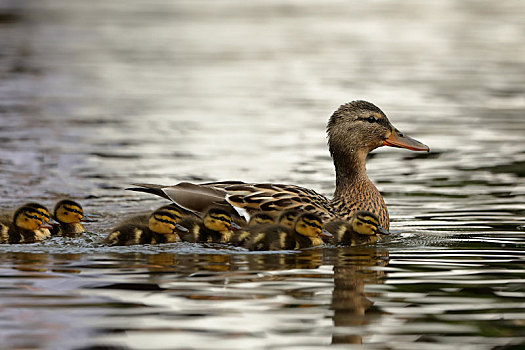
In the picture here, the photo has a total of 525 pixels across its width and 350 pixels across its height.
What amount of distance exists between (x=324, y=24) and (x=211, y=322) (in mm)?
24836

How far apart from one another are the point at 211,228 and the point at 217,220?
2.6 inches

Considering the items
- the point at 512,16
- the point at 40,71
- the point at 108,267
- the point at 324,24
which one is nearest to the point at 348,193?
the point at 108,267

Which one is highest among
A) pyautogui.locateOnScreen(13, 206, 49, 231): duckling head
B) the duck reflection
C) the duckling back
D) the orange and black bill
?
the orange and black bill

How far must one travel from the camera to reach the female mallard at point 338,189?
796cm

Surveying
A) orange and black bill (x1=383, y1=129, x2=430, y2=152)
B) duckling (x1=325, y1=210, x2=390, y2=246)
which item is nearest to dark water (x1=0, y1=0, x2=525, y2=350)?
duckling (x1=325, y1=210, x2=390, y2=246)

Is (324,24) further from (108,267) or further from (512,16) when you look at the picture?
(108,267)

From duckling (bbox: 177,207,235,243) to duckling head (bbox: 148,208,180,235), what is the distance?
0.41ft

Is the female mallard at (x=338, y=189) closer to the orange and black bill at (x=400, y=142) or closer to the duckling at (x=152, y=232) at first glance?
the orange and black bill at (x=400, y=142)

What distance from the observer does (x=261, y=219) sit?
7797 mm

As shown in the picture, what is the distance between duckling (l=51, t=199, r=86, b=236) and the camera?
8.05m

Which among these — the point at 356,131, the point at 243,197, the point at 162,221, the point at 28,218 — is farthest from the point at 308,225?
the point at 28,218

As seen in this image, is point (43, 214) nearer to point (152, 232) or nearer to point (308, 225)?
point (152, 232)

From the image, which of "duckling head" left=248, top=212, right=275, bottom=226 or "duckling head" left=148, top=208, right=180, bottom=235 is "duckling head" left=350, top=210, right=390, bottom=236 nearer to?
"duckling head" left=248, top=212, right=275, bottom=226

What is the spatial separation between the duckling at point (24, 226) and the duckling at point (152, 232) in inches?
19.3
